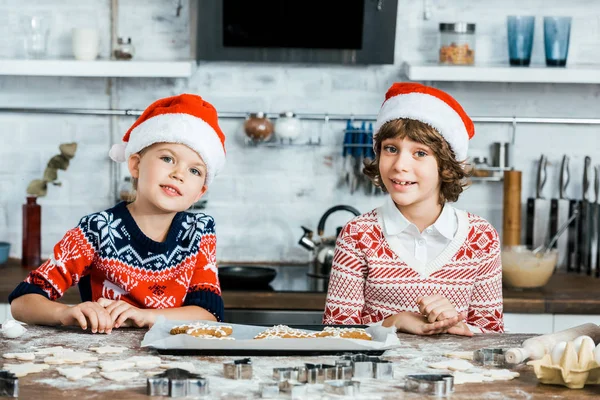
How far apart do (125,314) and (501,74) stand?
2.02 metres

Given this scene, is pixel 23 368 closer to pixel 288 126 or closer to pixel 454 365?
pixel 454 365

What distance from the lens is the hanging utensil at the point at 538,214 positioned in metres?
3.61

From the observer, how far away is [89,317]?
1815mm

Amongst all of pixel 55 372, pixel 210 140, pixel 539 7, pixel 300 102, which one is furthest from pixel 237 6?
pixel 55 372

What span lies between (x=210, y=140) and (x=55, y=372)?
0.78 m

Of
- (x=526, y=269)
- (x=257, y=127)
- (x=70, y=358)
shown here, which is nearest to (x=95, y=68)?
(x=257, y=127)

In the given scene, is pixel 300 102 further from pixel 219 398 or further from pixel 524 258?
pixel 219 398

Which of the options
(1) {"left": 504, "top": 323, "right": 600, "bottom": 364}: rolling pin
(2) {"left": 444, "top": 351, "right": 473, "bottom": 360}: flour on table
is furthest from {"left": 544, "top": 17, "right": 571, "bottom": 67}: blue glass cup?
(2) {"left": 444, "top": 351, "right": 473, "bottom": 360}: flour on table

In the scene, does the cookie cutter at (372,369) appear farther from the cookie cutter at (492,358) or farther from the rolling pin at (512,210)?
the rolling pin at (512,210)

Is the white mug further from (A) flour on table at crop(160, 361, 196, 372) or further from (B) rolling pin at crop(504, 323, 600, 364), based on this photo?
(B) rolling pin at crop(504, 323, 600, 364)

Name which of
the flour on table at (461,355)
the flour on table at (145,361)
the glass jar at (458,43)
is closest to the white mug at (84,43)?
the glass jar at (458,43)

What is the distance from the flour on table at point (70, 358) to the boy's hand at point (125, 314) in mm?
221

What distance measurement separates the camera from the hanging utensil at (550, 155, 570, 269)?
3.61 meters

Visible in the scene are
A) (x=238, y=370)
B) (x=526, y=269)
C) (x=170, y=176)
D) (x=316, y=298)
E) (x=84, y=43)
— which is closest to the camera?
(x=238, y=370)
